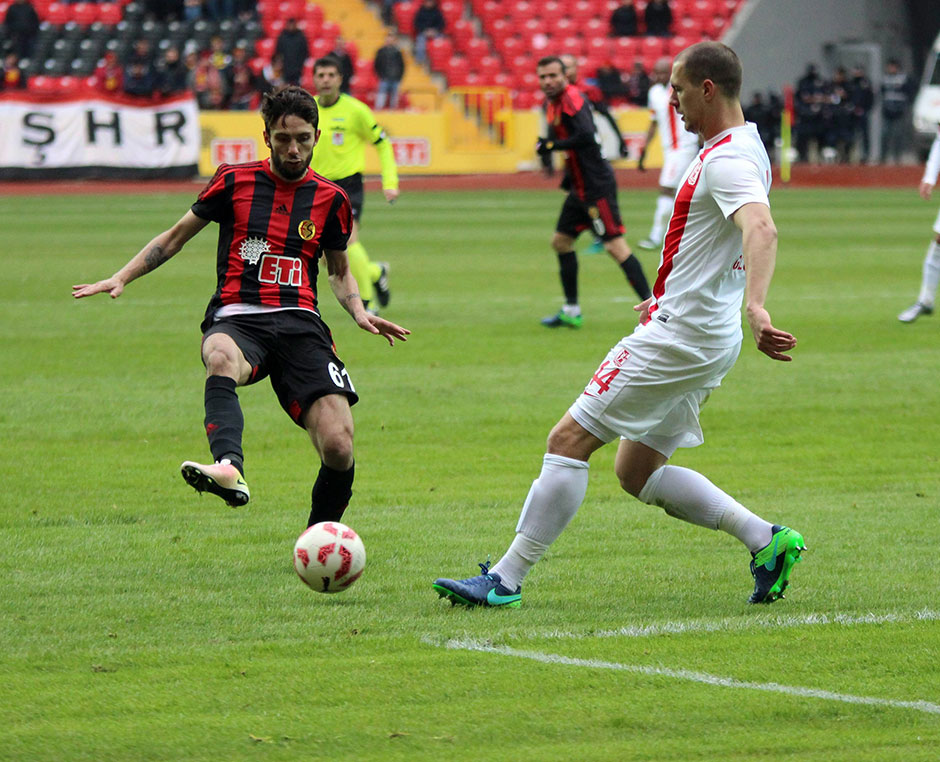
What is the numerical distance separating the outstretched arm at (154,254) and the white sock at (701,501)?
6.55 ft

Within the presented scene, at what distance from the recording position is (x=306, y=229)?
5.93m

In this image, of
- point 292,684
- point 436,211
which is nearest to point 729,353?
point 292,684

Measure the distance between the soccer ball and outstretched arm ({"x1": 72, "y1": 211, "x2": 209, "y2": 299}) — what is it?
1.28 meters

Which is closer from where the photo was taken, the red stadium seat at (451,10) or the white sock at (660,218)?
the white sock at (660,218)

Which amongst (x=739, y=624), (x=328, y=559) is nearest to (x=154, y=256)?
(x=328, y=559)

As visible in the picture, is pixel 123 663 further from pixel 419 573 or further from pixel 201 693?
pixel 419 573

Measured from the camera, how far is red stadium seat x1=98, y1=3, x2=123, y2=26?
3659cm

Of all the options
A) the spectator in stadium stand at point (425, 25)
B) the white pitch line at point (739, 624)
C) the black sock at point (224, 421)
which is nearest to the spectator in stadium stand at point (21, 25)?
the spectator in stadium stand at point (425, 25)

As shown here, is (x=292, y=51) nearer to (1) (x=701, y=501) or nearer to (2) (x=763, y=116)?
(2) (x=763, y=116)

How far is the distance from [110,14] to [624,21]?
12784mm

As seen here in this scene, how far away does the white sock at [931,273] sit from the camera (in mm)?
12820

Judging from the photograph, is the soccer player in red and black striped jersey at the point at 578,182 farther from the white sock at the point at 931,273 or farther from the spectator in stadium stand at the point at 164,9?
the spectator in stadium stand at the point at 164,9

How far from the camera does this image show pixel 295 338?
18.9 feet

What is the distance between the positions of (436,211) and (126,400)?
1757 centimetres
